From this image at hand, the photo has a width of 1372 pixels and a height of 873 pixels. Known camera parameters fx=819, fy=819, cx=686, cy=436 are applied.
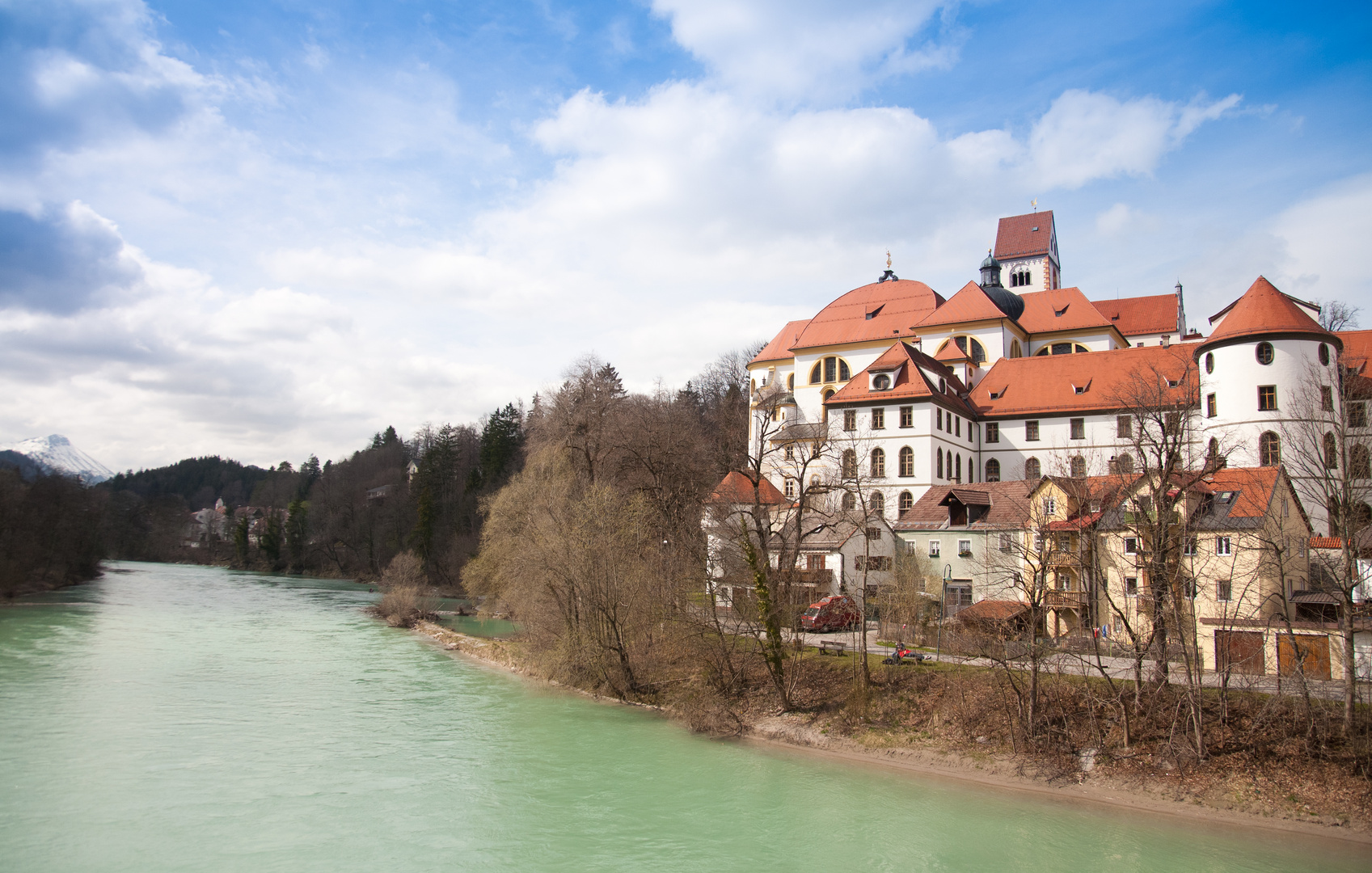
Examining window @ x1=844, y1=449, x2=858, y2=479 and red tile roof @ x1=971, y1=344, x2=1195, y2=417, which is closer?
window @ x1=844, y1=449, x2=858, y2=479

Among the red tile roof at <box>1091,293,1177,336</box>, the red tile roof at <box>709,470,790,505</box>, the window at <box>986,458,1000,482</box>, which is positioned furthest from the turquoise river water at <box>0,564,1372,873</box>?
the red tile roof at <box>1091,293,1177,336</box>

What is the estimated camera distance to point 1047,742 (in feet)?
63.6

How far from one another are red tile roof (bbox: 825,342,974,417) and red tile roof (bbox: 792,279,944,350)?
18.4ft

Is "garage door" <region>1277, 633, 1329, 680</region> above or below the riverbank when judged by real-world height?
above

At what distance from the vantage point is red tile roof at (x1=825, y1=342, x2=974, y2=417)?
41.1m

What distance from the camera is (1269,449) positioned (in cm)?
3306

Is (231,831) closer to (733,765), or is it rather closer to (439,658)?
(733,765)

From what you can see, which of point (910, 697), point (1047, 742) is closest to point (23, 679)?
point (910, 697)

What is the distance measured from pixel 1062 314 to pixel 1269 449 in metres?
19.0

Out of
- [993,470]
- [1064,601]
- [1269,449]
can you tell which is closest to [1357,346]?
[1269,449]

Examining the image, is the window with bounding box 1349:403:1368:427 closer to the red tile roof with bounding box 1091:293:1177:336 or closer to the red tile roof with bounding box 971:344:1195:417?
the red tile roof with bounding box 971:344:1195:417

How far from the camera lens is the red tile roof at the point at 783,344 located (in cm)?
5509

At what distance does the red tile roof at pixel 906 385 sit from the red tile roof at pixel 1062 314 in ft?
31.4

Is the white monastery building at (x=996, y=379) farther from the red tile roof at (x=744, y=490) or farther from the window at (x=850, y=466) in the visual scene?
the red tile roof at (x=744, y=490)
